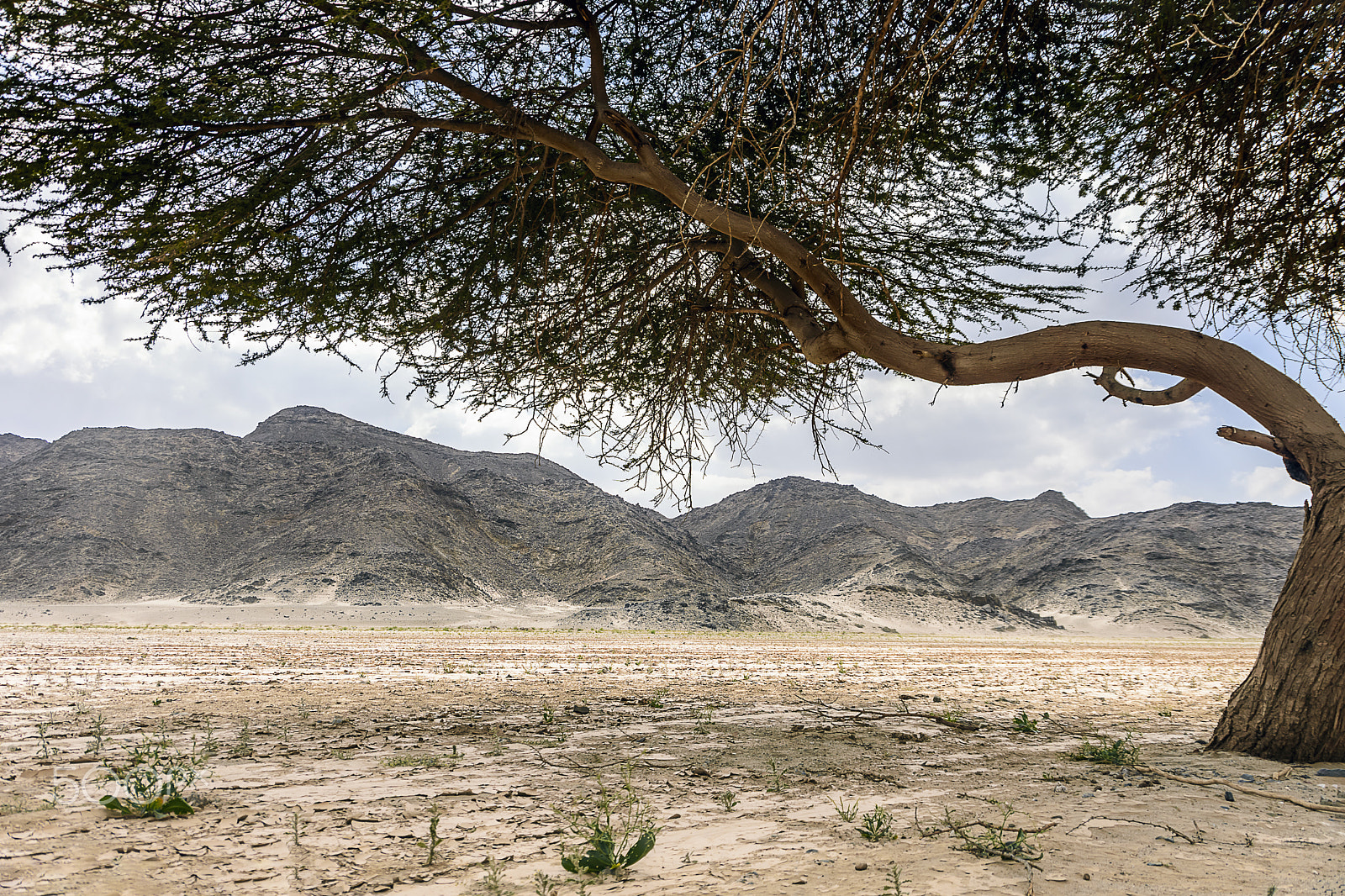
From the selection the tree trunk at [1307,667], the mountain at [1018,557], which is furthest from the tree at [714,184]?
the mountain at [1018,557]

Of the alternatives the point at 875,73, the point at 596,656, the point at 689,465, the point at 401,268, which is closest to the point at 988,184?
the point at 875,73

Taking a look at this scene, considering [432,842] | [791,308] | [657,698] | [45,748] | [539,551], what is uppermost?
[791,308]

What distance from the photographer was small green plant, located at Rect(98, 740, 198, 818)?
3234 mm

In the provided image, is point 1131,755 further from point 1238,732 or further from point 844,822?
point 844,822

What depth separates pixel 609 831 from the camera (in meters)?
2.95

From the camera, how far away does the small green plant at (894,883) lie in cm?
241

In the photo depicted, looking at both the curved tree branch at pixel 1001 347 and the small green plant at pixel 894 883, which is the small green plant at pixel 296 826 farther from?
the curved tree branch at pixel 1001 347

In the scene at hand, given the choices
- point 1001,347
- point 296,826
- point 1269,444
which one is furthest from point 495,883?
point 1269,444

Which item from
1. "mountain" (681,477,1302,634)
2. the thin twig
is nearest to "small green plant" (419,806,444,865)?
the thin twig

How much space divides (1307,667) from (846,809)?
363 centimetres

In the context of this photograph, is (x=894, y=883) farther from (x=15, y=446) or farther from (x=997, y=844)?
(x=15, y=446)

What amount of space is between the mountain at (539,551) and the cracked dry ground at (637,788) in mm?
31911

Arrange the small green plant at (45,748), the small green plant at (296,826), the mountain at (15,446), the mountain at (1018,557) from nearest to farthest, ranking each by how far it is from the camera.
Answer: the small green plant at (296,826)
the small green plant at (45,748)
the mountain at (1018,557)
the mountain at (15,446)

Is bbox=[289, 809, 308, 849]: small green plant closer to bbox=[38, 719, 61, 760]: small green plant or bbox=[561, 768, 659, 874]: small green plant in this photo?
bbox=[561, 768, 659, 874]: small green plant
